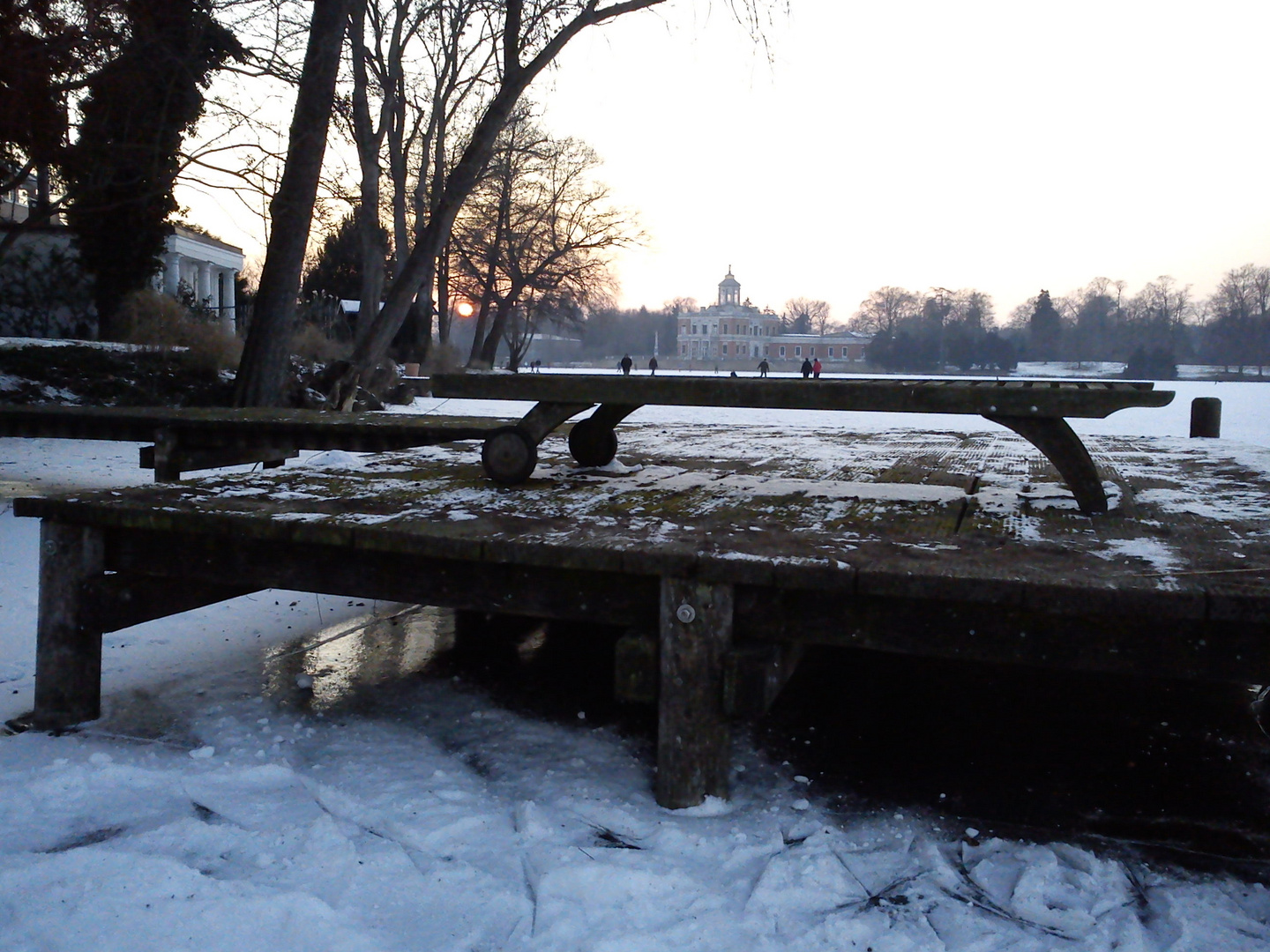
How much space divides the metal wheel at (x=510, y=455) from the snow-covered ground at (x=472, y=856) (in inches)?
36.4

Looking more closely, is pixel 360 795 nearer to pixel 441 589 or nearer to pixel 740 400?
pixel 441 589

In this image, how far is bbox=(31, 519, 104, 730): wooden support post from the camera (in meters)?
3.34

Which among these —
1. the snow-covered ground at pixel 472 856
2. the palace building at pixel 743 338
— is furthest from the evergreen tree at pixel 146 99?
the palace building at pixel 743 338

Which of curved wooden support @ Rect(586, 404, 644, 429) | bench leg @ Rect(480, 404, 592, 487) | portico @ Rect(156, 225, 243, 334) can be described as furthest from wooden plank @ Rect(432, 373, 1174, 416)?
portico @ Rect(156, 225, 243, 334)

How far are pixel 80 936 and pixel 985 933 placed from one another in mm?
2043

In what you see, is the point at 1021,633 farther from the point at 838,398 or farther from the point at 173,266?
the point at 173,266

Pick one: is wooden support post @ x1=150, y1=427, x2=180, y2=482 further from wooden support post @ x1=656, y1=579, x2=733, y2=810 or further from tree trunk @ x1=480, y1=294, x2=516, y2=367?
tree trunk @ x1=480, y1=294, x2=516, y2=367

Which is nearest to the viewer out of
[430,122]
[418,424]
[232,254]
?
[418,424]

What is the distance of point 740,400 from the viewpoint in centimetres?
336

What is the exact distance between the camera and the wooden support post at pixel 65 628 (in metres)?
3.34

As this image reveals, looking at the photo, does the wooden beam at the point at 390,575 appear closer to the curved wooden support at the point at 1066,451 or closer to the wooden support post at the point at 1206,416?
the curved wooden support at the point at 1066,451

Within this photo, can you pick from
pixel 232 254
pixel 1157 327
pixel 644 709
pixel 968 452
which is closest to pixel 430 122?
pixel 968 452

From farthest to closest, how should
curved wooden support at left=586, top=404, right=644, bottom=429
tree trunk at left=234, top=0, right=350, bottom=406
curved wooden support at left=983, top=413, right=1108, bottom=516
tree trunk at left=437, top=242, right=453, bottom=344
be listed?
tree trunk at left=437, top=242, right=453, bottom=344
tree trunk at left=234, top=0, right=350, bottom=406
curved wooden support at left=586, top=404, right=644, bottom=429
curved wooden support at left=983, top=413, right=1108, bottom=516

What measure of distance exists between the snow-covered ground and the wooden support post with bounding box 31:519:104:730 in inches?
5.7
